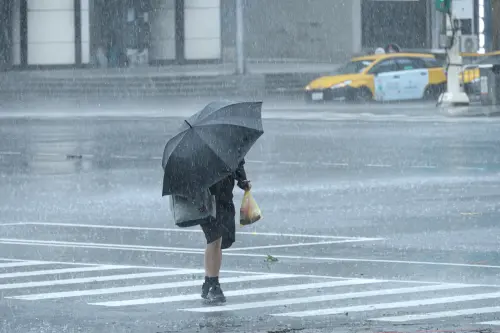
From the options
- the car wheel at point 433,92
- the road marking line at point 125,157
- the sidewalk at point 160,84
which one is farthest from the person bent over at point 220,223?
the sidewalk at point 160,84

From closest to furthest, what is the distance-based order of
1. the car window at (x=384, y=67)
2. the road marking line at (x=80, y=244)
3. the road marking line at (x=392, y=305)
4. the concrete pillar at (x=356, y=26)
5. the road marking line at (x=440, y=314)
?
the road marking line at (x=440, y=314) < the road marking line at (x=392, y=305) < the road marking line at (x=80, y=244) < the car window at (x=384, y=67) < the concrete pillar at (x=356, y=26)

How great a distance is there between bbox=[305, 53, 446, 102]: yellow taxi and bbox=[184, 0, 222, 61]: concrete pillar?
48.6 feet

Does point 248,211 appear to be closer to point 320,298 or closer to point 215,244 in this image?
point 215,244

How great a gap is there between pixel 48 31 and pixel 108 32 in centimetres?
246

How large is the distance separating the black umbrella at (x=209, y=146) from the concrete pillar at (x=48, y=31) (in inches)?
1732

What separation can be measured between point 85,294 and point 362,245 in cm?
336

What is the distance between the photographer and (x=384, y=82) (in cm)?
3906

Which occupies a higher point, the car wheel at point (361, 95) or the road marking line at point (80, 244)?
the car wheel at point (361, 95)

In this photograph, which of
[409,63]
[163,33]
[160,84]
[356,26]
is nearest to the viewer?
[409,63]

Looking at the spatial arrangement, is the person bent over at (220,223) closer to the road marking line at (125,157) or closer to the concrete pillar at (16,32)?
the road marking line at (125,157)

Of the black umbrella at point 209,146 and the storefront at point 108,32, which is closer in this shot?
the black umbrella at point 209,146

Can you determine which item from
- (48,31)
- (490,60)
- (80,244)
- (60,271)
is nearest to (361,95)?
(490,60)

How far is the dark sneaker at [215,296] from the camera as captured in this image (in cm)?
977

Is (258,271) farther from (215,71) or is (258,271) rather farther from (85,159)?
(215,71)
